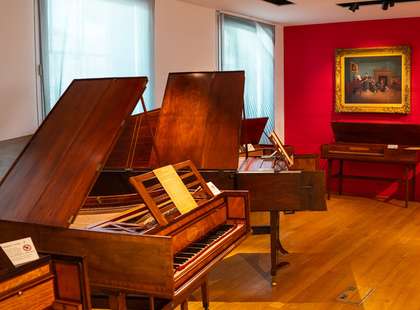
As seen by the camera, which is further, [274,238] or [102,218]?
[274,238]

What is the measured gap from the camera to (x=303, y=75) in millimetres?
7727

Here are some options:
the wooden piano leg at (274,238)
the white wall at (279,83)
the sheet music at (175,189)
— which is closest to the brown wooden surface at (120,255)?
the sheet music at (175,189)

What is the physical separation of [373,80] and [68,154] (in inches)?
224

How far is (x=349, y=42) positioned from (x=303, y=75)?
0.77 meters

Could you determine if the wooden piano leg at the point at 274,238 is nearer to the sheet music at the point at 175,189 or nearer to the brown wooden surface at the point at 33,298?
the sheet music at the point at 175,189

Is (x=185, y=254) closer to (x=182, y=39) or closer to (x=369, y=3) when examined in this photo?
(x=182, y=39)

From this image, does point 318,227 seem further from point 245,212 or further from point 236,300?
point 245,212

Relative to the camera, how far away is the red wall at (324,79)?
7.02 m

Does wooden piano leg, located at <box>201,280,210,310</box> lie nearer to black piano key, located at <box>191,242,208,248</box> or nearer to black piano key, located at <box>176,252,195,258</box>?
black piano key, located at <box>191,242,208,248</box>

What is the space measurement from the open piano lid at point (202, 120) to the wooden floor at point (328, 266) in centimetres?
102

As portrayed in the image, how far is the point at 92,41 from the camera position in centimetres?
467

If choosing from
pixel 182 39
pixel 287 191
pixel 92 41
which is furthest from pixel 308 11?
pixel 287 191

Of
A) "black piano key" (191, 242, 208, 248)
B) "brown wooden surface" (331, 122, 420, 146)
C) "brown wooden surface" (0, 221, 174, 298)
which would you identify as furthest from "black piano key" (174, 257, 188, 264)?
"brown wooden surface" (331, 122, 420, 146)

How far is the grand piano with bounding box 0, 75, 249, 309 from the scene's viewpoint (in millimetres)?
1966
